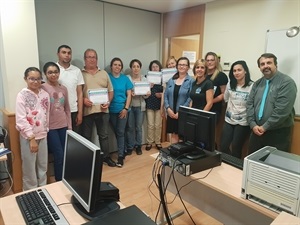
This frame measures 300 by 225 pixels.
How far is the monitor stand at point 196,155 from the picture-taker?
1734mm

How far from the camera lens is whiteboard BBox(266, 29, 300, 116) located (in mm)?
2822

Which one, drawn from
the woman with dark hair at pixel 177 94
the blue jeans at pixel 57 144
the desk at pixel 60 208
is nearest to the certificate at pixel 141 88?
the woman with dark hair at pixel 177 94

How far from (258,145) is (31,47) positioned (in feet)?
9.55

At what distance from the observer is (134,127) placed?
3980mm

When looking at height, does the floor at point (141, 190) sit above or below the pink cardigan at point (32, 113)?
below

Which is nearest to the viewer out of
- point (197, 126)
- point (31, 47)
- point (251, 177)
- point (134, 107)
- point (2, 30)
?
point (251, 177)

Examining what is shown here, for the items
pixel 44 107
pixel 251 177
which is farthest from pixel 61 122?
pixel 251 177

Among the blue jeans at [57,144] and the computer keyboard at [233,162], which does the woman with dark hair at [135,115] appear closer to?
the blue jeans at [57,144]

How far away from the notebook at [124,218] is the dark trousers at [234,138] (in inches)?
84.5

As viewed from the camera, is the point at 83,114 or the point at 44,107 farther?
the point at 83,114

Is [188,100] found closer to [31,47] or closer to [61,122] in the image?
[61,122]

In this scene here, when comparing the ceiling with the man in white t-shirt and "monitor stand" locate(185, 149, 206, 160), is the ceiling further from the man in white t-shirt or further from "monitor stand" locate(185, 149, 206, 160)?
"monitor stand" locate(185, 149, 206, 160)

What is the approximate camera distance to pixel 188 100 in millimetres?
3217

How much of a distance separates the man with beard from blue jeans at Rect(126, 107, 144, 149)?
1794 mm
